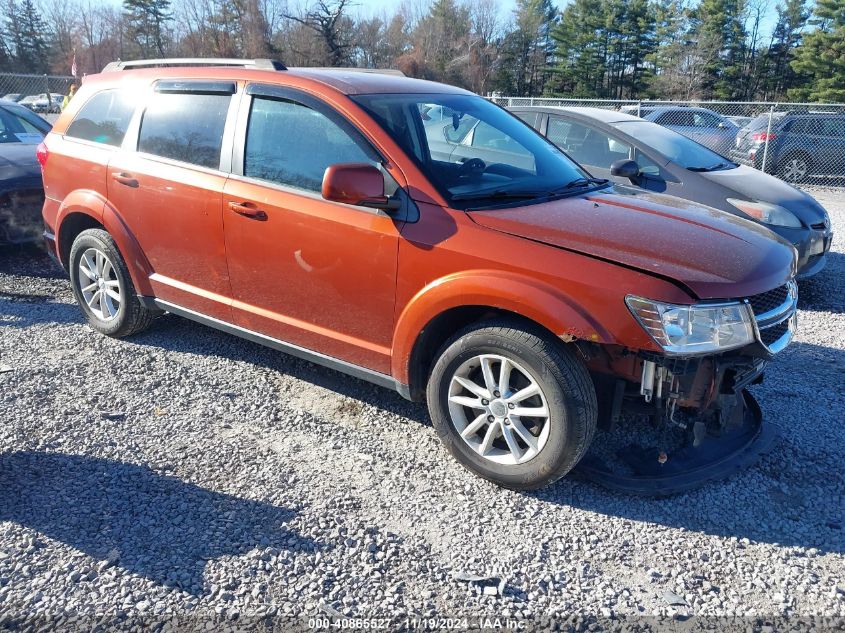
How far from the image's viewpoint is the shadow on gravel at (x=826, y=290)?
647 cm

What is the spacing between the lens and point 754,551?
298 cm

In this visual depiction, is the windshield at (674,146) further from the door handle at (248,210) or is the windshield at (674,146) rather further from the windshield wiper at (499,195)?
the door handle at (248,210)

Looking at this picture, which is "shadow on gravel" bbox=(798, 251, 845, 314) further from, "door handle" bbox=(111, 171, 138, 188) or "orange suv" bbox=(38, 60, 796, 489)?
"door handle" bbox=(111, 171, 138, 188)

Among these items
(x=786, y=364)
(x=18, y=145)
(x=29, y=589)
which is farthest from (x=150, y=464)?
(x=18, y=145)

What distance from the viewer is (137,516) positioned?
3107mm

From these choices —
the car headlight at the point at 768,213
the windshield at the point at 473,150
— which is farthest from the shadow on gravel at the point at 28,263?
the car headlight at the point at 768,213

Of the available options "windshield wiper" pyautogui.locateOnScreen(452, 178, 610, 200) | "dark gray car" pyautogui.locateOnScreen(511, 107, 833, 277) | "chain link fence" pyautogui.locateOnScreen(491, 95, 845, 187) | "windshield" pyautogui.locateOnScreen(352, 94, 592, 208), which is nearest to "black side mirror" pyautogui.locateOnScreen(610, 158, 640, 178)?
"dark gray car" pyautogui.locateOnScreen(511, 107, 833, 277)

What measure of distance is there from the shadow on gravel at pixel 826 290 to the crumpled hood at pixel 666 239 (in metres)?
3.26

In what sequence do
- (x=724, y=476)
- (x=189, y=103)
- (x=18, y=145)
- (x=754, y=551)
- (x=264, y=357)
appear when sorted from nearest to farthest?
1. (x=754, y=551)
2. (x=724, y=476)
3. (x=189, y=103)
4. (x=264, y=357)
5. (x=18, y=145)

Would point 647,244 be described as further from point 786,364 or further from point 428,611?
point 786,364

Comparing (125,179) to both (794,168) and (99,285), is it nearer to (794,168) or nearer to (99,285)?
(99,285)

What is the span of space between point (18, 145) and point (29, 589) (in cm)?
619

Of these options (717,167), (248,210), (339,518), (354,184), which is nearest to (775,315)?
(354,184)

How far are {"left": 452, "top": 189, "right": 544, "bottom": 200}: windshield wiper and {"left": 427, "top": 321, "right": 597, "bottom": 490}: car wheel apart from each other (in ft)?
2.25
